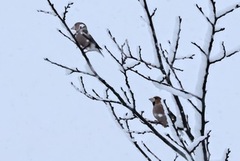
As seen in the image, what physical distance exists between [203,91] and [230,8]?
0.41 metres

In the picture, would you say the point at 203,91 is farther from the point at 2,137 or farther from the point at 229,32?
the point at 229,32

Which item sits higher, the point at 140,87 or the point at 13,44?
the point at 13,44

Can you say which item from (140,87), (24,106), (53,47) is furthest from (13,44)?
(140,87)

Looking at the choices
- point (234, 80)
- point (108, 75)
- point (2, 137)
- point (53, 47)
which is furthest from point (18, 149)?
point (234, 80)

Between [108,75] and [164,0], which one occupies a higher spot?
[164,0]

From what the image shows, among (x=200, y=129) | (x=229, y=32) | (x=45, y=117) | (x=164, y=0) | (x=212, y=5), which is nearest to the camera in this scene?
(x=212, y=5)

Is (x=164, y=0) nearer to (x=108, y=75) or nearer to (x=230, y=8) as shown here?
(x=108, y=75)

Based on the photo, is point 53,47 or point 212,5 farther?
point 53,47

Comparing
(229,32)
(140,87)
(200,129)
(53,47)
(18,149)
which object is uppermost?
(53,47)

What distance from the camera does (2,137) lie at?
40.5 feet

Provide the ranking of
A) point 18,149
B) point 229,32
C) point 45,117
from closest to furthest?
point 18,149 < point 45,117 < point 229,32

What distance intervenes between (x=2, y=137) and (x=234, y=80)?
5.66m

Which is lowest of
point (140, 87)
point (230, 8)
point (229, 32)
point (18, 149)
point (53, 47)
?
point (230, 8)

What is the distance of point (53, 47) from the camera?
15297 millimetres
